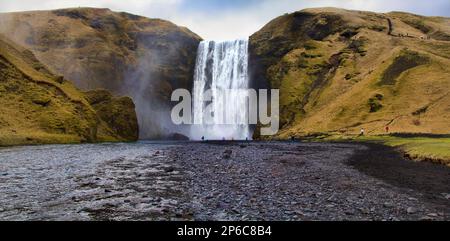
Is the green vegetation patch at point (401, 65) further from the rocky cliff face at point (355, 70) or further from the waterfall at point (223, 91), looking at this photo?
the waterfall at point (223, 91)

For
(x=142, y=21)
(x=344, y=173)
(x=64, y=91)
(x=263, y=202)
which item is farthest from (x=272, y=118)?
(x=263, y=202)

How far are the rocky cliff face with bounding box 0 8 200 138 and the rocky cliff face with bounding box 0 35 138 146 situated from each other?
133 ft

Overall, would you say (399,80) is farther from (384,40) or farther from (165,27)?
(165,27)

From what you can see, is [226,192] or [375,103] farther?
[375,103]

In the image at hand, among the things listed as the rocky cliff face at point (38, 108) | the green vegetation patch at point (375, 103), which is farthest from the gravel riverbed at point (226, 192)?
the green vegetation patch at point (375, 103)

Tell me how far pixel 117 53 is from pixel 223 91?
148ft

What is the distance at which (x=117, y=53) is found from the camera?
15512cm

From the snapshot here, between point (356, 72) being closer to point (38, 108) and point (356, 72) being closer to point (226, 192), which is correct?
point (38, 108)

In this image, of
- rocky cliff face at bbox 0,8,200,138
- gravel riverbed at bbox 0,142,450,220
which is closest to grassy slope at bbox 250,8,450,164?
rocky cliff face at bbox 0,8,200,138

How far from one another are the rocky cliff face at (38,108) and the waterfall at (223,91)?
3978cm

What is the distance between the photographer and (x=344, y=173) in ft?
96.6

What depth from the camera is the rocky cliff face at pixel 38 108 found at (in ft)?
243

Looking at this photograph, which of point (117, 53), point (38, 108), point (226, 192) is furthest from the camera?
point (117, 53)

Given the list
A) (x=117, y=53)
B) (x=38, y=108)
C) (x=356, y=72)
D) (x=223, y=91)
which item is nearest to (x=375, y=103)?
(x=356, y=72)
